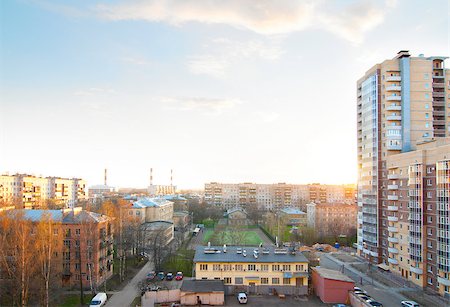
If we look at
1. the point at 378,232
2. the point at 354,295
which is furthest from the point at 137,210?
the point at 354,295

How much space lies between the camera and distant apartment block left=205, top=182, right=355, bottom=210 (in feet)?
305

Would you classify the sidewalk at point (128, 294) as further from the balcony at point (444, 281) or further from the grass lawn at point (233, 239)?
the balcony at point (444, 281)

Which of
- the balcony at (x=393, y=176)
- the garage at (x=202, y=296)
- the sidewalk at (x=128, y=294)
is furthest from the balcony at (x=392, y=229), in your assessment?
the sidewalk at (x=128, y=294)

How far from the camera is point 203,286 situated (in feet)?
73.8

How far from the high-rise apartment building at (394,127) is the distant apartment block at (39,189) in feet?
141

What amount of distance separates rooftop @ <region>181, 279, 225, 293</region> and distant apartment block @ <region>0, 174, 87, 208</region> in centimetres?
3663

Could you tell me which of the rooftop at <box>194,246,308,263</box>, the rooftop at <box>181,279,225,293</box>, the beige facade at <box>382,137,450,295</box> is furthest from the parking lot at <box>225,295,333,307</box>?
the beige facade at <box>382,137,450,295</box>

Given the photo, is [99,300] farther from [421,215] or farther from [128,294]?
[421,215]

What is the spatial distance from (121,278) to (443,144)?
24.1m

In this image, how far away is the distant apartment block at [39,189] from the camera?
59406 mm

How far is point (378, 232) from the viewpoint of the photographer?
106 ft

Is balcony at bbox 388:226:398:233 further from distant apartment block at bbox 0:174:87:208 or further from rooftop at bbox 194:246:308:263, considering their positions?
distant apartment block at bbox 0:174:87:208

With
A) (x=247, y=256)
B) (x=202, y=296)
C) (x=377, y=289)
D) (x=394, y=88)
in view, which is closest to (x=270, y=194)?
(x=394, y=88)

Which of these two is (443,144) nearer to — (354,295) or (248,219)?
(354,295)
